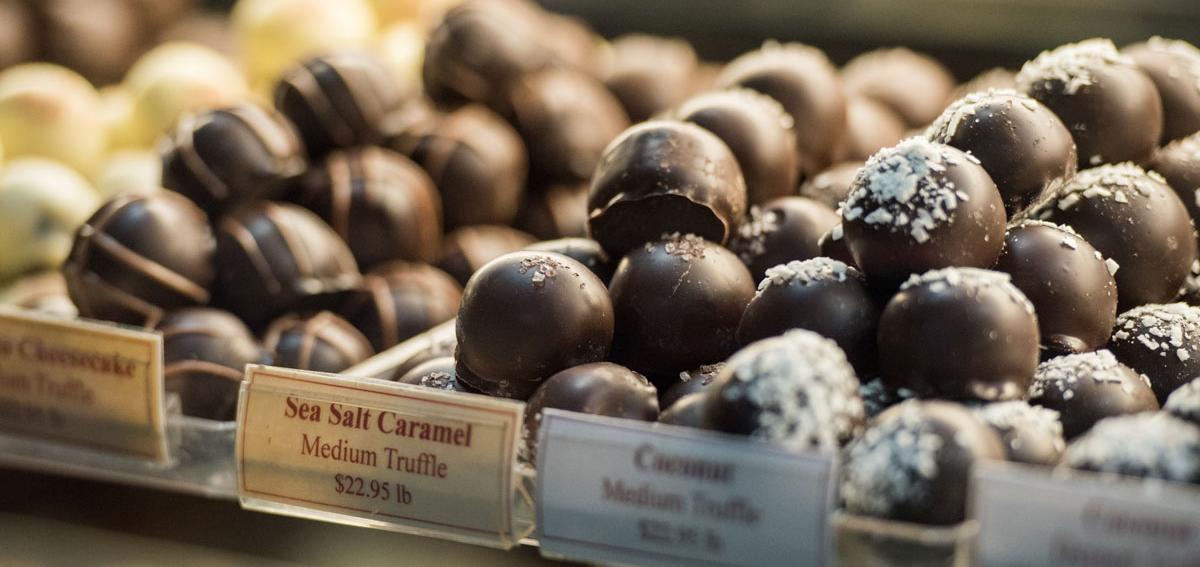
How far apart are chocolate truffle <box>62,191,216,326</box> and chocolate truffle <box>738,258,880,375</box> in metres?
0.71

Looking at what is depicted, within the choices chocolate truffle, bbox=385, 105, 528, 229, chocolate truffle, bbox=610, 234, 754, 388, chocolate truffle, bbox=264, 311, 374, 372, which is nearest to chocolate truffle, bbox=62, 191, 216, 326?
chocolate truffle, bbox=264, 311, 374, 372

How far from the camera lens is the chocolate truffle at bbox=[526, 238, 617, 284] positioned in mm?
990

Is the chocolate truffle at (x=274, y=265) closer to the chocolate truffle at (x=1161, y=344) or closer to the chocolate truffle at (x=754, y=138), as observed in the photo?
the chocolate truffle at (x=754, y=138)

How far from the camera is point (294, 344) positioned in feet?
4.08

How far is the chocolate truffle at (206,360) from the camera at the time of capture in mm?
1159

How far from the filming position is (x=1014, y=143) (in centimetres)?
86

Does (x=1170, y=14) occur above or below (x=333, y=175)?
above

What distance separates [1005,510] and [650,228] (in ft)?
1.36

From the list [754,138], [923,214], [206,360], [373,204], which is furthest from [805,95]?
[206,360]

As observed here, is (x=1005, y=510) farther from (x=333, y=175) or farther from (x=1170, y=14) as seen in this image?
(x=1170, y=14)

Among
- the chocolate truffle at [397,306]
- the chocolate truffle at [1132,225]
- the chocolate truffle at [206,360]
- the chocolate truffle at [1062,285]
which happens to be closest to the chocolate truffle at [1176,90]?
the chocolate truffle at [1132,225]

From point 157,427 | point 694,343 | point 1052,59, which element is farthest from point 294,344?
point 1052,59

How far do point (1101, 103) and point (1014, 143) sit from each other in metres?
0.15

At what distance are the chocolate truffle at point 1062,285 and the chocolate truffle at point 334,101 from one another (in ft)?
3.06
